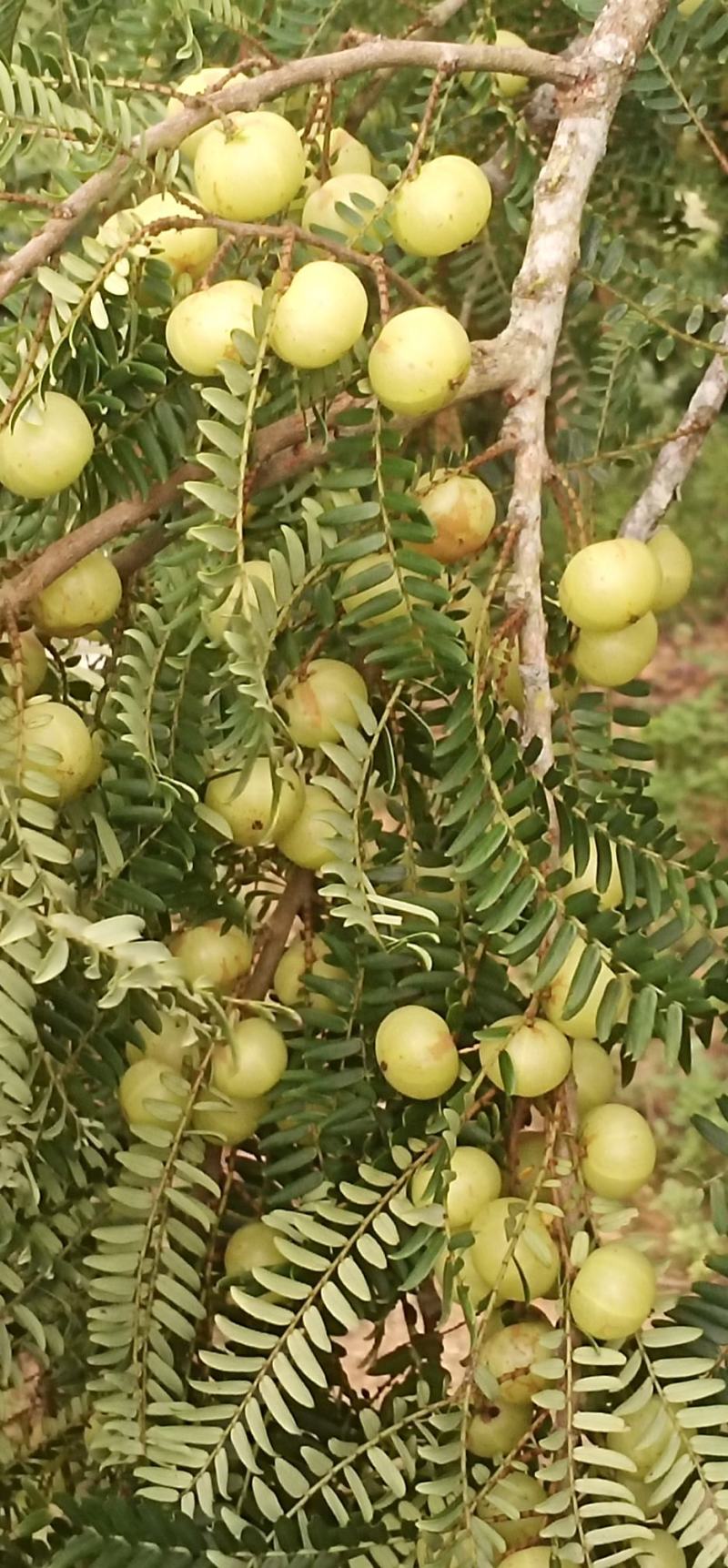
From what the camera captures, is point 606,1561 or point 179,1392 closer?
point 606,1561

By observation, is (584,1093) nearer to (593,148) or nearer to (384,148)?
(593,148)

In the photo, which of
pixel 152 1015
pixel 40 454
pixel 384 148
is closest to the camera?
pixel 40 454

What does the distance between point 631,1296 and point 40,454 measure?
1.21 ft

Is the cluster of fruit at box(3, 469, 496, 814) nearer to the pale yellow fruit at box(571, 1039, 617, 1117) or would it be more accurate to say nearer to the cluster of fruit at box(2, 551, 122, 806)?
the cluster of fruit at box(2, 551, 122, 806)

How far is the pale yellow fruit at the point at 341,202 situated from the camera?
54cm

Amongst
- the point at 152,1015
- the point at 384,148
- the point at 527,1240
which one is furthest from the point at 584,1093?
the point at 384,148

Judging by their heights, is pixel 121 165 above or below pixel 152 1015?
above

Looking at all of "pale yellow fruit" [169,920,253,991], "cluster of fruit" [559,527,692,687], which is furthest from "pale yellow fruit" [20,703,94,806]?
"cluster of fruit" [559,527,692,687]

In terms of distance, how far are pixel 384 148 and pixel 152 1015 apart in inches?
21.9

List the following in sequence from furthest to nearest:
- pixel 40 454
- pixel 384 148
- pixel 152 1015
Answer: pixel 384 148 → pixel 152 1015 → pixel 40 454

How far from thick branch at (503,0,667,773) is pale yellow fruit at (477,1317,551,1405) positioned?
229 millimetres

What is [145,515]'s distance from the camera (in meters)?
0.55

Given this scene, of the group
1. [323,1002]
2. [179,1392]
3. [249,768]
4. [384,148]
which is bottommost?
[179,1392]

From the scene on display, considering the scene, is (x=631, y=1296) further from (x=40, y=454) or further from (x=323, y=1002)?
(x=40, y=454)
